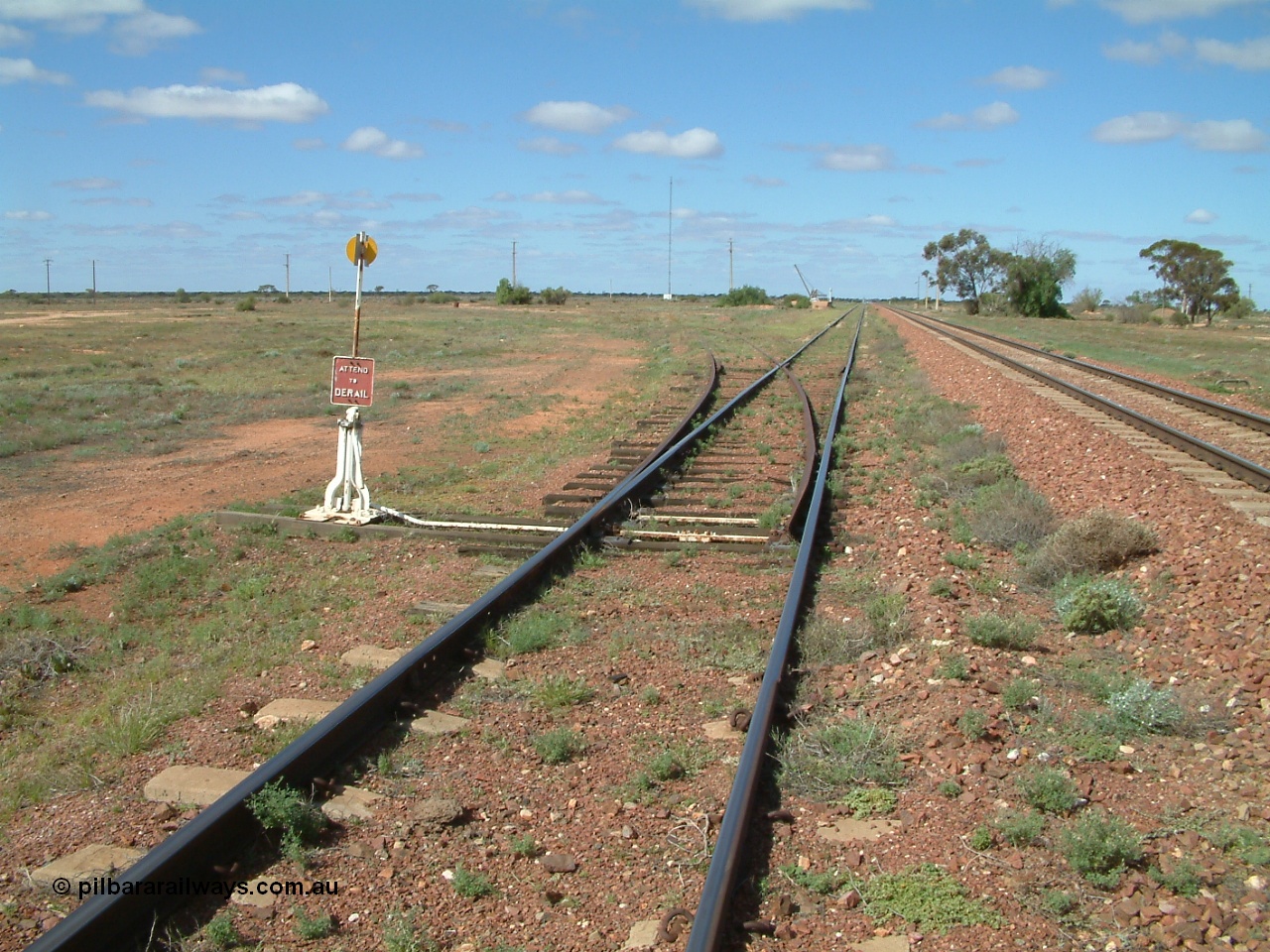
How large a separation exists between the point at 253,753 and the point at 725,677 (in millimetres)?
2595

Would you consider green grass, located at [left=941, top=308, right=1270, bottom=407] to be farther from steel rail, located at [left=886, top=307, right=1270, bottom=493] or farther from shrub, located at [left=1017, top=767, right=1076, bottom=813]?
shrub, located at [left=1017, top=767, right=1076, bottom=813]

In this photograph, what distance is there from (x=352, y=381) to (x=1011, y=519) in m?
6.09

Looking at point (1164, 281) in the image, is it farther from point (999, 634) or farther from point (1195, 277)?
point (999, 634)

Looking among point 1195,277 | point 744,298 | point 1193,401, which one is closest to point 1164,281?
point 1195,277

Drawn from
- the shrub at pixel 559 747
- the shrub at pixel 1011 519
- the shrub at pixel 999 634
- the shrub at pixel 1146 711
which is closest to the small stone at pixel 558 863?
the shrub at pixel 559 747

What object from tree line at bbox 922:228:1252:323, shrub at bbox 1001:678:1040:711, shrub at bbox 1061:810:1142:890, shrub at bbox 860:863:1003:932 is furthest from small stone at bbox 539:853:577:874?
tree line at bbox 922:228:1252:323

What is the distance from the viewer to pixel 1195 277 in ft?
298

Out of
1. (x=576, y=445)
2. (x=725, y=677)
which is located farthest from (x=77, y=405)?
(x=725, y=677)

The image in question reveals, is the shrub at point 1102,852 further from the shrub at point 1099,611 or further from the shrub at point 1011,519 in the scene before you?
the shrub at point 1011,519

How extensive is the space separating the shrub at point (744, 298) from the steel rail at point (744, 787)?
360ft

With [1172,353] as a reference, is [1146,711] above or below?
below

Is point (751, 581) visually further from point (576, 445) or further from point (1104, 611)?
point (576, 445)

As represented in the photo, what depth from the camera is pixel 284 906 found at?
3982mm

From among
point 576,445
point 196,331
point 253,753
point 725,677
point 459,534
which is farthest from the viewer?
point 196,331
